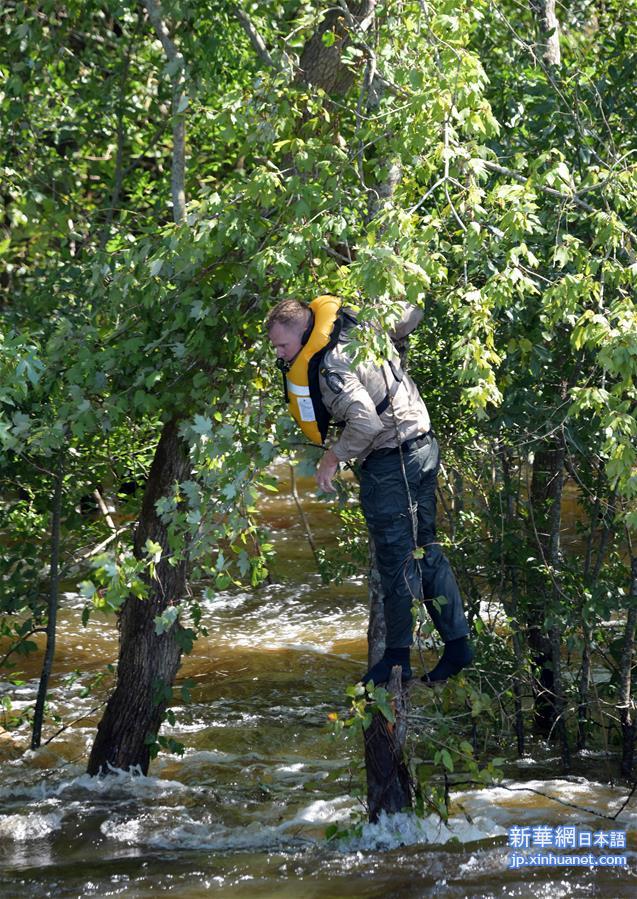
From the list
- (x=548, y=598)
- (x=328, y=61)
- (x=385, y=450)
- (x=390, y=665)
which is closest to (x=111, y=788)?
(x=390, y=665)

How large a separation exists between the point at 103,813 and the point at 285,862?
134 centimetres

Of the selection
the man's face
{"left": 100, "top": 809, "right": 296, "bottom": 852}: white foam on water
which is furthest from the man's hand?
{"left": 100, "top": 809, "right": 296, "bottom": 852}: white foam on water

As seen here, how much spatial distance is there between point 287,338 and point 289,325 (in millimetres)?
62

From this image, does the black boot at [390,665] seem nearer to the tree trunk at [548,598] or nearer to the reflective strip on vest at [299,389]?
the reflective strip on vest at [299,389]

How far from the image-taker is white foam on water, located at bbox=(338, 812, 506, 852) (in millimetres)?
5738

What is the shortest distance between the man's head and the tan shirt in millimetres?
161

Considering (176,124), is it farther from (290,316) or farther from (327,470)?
(327,470)

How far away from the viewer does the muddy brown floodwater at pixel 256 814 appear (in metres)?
5.67

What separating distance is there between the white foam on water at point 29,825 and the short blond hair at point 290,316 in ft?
10.9

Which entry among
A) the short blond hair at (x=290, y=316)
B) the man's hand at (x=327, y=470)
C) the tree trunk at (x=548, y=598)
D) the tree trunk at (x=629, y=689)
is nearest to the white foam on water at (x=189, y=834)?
→ the tree trunk at (x=548, y=598)

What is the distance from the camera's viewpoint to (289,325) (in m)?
5.14

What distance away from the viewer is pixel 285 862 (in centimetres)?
594

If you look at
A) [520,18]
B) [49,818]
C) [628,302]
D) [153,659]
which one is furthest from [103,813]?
[520,18]

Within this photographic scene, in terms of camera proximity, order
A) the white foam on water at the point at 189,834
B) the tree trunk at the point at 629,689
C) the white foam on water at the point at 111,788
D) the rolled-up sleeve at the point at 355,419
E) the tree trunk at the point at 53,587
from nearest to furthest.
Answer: the rolled-up sleeve at the point at 355,419, the white foam on water at the point at 189,834, the tree trunk at the point at 629,689, the white foam on water at the point at 111,788, the tree trunk at the point at 53,587
